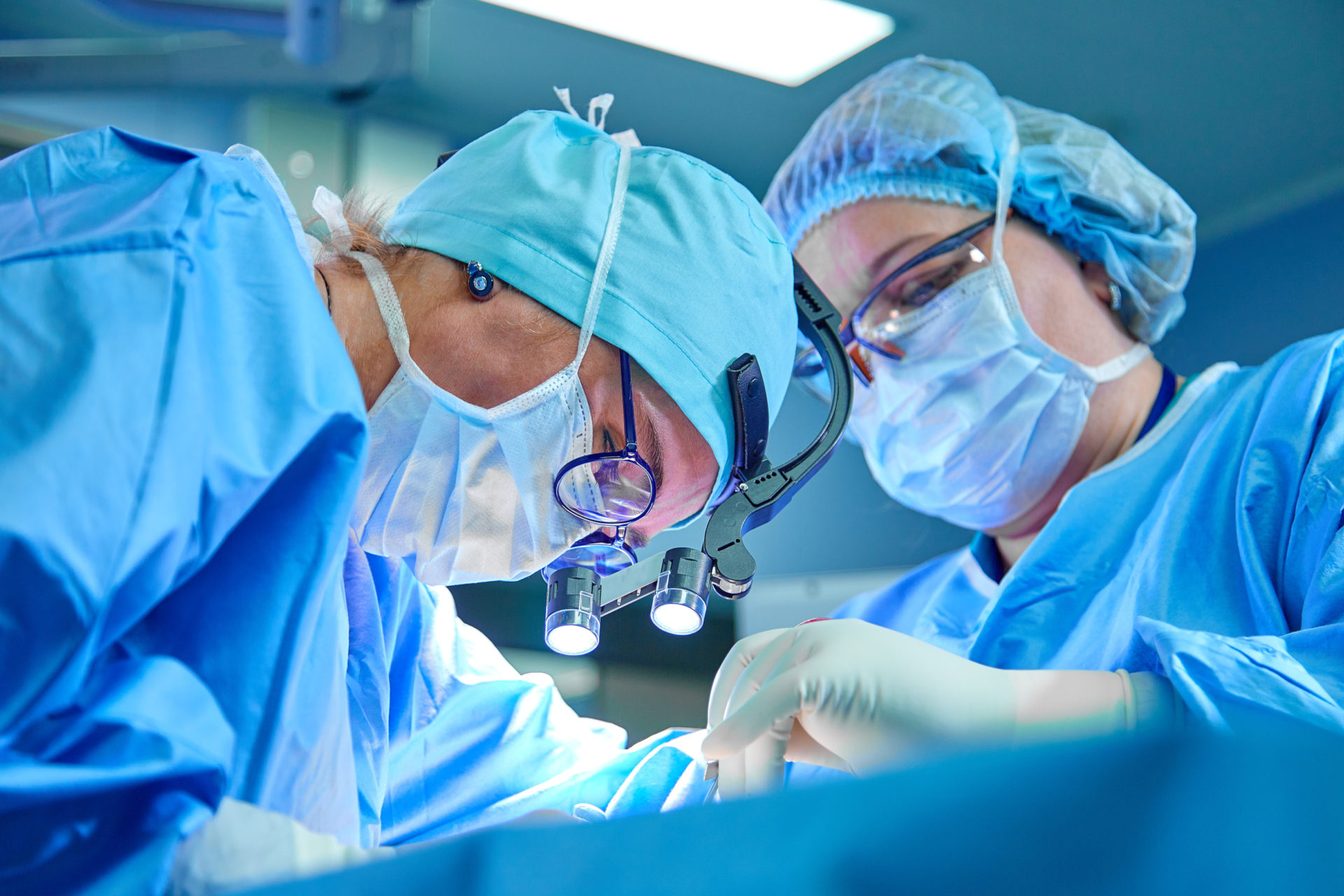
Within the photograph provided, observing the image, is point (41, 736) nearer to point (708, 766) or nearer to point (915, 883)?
point (915, 883)

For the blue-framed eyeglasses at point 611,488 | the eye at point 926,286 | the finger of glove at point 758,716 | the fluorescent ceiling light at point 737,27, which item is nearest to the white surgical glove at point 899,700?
the finger of glove at point 758,716

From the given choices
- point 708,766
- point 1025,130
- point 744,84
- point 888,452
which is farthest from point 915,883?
point 744,84

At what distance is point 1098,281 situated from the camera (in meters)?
1.77

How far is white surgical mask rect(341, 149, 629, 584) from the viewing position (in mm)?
1112

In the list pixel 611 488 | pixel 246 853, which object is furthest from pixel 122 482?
pixel 611 488

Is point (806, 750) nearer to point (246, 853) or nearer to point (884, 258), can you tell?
point (246, 853)

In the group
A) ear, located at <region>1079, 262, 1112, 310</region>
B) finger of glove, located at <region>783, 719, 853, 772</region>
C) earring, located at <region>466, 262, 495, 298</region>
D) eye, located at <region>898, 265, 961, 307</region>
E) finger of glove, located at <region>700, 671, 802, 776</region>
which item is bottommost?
finger of glove, located at <region>783, 719, 853, 772</region>

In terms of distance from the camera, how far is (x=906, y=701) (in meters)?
1.10

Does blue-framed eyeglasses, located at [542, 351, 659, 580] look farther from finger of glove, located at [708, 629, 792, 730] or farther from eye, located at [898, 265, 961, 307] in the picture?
eye, located at [898, 265, 961, 307]

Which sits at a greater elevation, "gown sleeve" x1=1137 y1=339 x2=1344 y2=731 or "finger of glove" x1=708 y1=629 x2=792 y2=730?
"gown sleeve" x1=1137 y1=339 x2=1344 y2=731

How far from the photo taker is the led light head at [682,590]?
3.91 ft

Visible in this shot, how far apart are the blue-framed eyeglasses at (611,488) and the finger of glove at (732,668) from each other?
0.23 m

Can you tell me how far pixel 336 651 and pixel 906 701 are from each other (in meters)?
0.63

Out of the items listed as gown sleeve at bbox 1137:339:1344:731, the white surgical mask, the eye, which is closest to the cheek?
the eye
